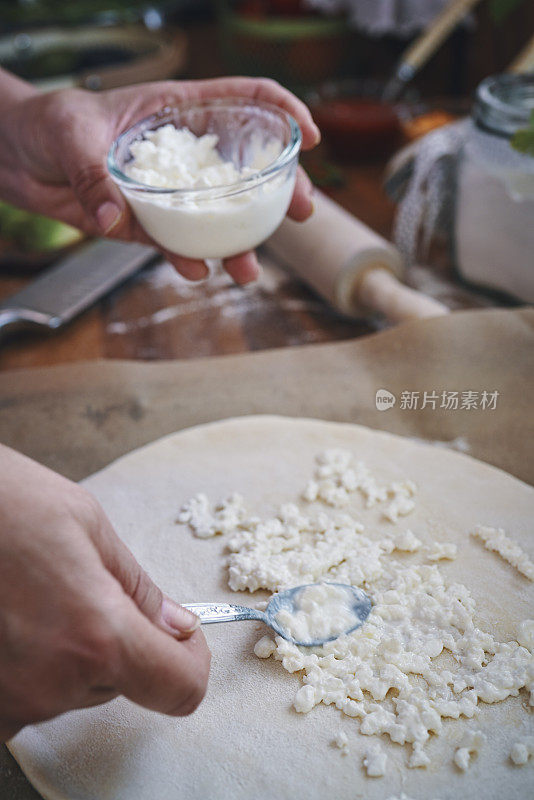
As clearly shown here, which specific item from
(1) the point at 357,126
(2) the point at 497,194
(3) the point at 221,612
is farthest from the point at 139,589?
(1) the point at 357,126

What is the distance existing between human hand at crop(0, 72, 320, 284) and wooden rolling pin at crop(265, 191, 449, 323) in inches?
10.3

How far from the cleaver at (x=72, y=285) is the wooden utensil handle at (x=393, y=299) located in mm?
542

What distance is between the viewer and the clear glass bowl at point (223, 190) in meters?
1.09

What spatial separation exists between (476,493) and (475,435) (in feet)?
0.59

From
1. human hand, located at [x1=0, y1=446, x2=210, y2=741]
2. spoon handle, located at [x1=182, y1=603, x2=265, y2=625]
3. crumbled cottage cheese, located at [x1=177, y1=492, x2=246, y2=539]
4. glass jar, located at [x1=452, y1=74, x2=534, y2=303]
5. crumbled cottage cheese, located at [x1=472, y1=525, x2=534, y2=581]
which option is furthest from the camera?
glass jar, located at [x1=452, y1=74, x2=534, y2=303]

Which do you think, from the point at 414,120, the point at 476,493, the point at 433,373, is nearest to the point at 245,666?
the point at 476,493

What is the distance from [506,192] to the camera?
146 cm

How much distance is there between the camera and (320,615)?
Answer: 3.07ft

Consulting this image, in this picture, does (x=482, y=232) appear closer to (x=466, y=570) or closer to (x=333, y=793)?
(x=466, y=570)

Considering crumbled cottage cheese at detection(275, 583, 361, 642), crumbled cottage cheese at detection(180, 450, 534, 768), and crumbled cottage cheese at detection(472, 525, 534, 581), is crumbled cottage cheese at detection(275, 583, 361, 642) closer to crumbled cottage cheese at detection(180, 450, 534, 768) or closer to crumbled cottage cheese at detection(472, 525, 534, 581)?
crumbled cottage cheese at detection(180, 450, 534, 768)

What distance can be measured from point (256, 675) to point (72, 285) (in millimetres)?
1021

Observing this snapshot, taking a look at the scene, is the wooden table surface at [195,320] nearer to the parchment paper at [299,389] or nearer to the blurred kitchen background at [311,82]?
the blurred kitchen background at [311,82]

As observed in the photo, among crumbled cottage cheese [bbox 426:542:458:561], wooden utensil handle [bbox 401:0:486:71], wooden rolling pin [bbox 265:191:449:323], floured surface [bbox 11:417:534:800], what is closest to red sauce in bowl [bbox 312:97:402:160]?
wooden utensil handle [bbox 401:0:486:71]

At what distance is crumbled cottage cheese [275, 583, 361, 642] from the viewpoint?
36.4 inches
